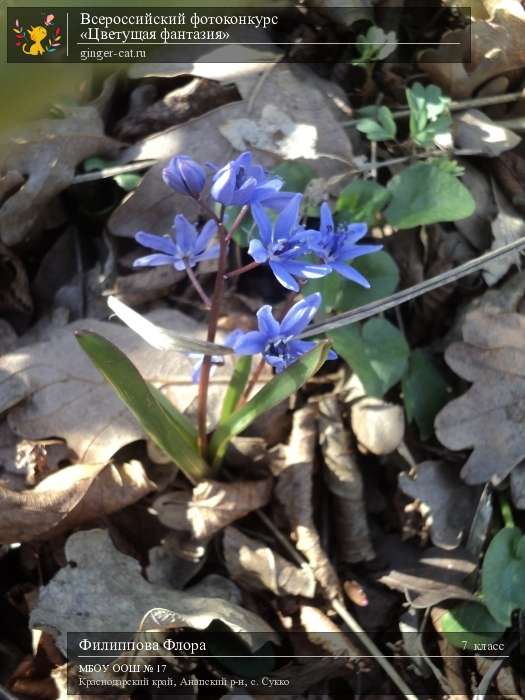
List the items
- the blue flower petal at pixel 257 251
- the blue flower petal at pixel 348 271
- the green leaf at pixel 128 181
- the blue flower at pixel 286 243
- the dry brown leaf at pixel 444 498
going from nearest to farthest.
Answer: the blue flower petal at pixel 257 251 → the blue flower at pixel 286 243 → the blue flower petal at pixel 348 271 → the dry brown leaf at pixel 444 498 → the green leaf at pixel 128 181

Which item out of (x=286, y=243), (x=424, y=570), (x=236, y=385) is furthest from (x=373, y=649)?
(x=286, y=243)

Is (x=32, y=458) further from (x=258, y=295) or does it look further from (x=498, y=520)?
(x=498, y=520)

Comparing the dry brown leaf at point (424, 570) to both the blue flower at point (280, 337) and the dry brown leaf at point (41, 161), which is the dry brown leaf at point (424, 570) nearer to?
the blue flower at point (280, 337)

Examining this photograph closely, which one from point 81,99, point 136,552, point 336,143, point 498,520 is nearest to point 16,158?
point 81,99

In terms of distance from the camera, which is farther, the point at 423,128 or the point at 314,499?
the point at 423,128

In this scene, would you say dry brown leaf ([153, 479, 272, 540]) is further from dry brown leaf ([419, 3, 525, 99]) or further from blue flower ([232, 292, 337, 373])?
dry brown leaf ([419, 3, 525, 99])

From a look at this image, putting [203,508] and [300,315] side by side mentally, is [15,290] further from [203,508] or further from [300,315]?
[300,315]

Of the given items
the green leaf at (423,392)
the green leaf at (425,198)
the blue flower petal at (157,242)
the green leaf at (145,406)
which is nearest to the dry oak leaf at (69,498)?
the green leaf at (145,406)
